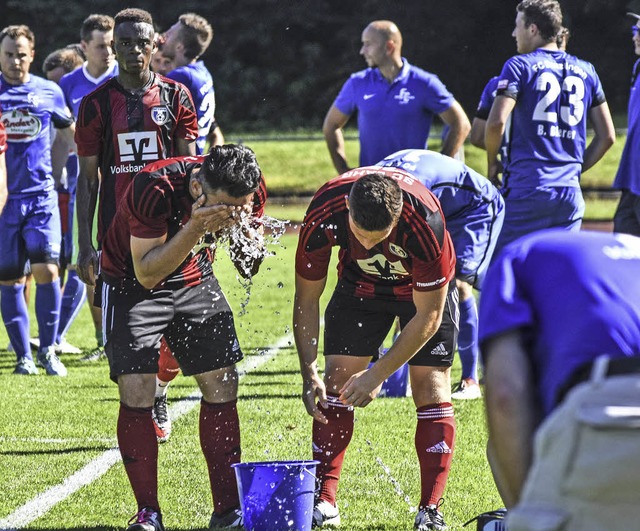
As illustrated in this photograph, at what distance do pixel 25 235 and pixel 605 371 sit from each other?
6.77m

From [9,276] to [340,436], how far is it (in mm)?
4235

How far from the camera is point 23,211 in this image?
8.50m

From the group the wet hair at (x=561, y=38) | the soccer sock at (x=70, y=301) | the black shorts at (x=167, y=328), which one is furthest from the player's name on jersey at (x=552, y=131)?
the soccer sock at (x=70, y=301)

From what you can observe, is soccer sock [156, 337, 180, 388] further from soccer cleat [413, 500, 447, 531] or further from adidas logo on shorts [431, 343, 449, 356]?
soccer cleat [413, 500, 447, 531]

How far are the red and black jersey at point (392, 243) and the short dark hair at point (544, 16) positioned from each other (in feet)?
9.87

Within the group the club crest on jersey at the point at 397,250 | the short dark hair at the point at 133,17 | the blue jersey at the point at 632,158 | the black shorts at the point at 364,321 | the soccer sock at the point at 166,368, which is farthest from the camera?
the blue jersey at the point at 632,158

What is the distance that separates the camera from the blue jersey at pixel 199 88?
330 inches

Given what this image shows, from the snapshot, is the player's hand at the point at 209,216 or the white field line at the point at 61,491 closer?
the player's hand at the point at 209,216

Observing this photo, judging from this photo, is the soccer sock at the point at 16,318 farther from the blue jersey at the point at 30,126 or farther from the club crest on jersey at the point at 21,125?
the club crest on jersey at the point at 21,125

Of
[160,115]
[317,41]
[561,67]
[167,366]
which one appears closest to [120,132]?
[160,115]

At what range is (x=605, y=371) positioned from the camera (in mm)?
2336

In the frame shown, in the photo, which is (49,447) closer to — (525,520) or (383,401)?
(383,401)

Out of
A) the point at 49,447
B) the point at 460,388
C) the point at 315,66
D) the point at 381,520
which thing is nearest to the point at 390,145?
the point at 460,388

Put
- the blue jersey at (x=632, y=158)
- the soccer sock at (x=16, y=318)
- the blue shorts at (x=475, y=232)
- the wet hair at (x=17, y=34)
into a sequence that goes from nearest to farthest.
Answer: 1. the blue shorts at (x=475, y=232)
2. the blue jersey at (x=632, y=158)
3. the wet hair at (x=17, y=34)
4. the soccer sock at (x=16, y=318)
